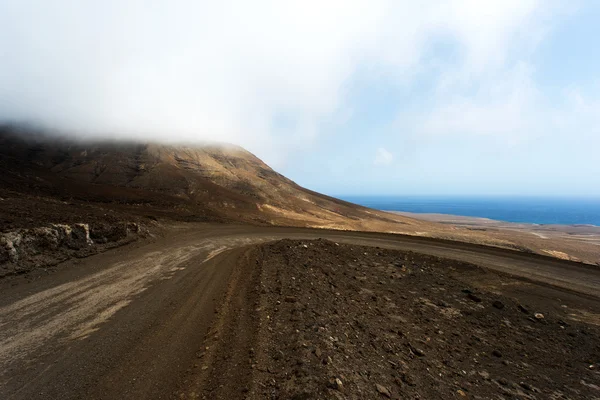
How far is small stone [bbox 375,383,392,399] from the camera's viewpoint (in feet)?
16.6

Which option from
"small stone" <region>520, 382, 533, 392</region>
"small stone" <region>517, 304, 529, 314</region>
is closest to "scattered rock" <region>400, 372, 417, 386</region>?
"small stone" <region>520, 382, 533, 392</region>

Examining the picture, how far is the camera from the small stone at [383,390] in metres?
5.06

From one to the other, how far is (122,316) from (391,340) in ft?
25.9

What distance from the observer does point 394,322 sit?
8.52 m

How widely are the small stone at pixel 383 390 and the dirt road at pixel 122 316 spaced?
146 inches

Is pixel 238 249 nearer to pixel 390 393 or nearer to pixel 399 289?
pixel 399 289

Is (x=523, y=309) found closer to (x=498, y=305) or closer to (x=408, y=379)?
(x=498, y=305)

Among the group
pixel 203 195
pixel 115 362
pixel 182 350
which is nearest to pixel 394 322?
pixel 182 350

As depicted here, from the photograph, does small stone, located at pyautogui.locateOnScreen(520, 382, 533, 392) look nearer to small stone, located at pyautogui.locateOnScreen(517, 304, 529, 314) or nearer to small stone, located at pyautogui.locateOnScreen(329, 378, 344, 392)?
small stone, located at pyautogui.locateOnScreen(329, 378, 344, 392)

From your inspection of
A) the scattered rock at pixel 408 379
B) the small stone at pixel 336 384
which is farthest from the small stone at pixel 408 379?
the small stone at pixel 336 384

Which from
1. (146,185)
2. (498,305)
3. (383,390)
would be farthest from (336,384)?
(146,185)

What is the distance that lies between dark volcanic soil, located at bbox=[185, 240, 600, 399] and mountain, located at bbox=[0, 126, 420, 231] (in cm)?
1374

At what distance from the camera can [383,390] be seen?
16.8 feet

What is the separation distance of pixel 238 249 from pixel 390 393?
14556 mm
